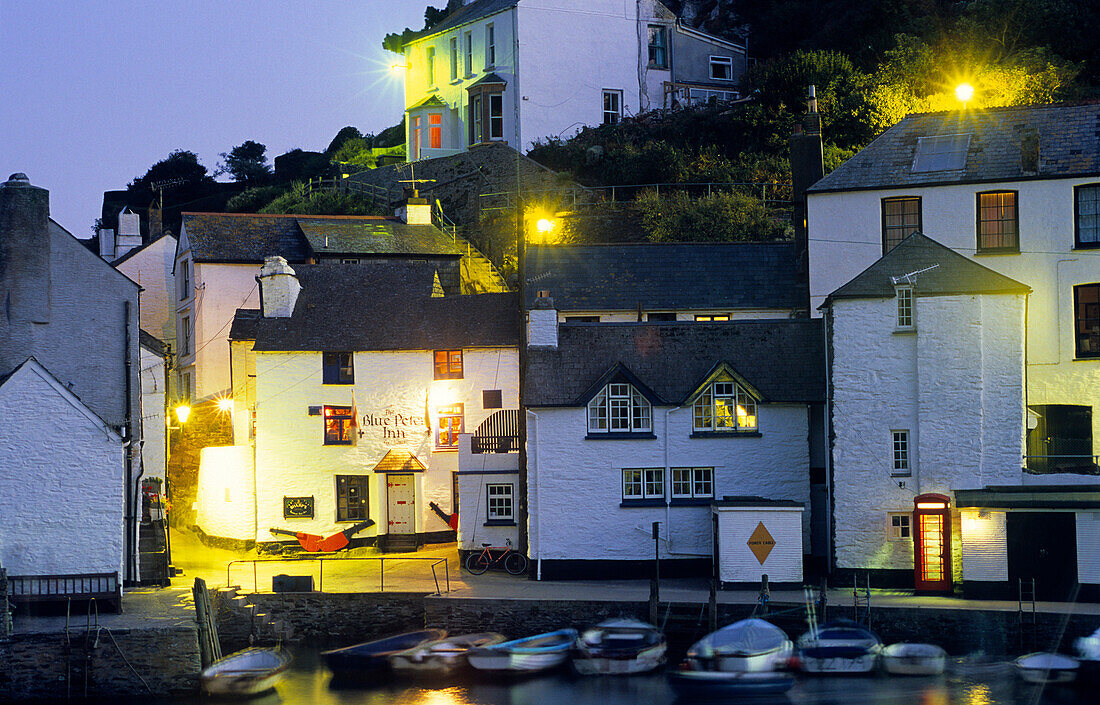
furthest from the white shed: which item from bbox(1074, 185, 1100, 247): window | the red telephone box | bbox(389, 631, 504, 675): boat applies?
bbox(1074, 185, 1100, 247): window

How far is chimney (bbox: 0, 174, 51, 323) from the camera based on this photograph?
2980 cm

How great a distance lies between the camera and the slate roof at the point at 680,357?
112 ft

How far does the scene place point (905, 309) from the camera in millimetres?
32000

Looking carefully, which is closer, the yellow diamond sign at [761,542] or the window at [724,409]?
the yellow diamond sign at [761,542]

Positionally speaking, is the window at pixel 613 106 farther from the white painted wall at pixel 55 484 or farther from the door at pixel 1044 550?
the white painted wall at pixel 55 484

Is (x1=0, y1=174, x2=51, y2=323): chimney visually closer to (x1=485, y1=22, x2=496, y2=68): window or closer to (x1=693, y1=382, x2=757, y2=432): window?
(x1=693, y1=382, x2=757, y2=432): window

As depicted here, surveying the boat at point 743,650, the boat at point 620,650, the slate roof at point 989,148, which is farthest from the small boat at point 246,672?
the slate roof at point 989,148

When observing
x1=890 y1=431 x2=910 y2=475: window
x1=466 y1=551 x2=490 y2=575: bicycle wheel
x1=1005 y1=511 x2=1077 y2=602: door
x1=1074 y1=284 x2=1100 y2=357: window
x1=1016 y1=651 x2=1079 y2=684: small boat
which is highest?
x1=1074 y1=284 x2=1100 y2=357: window

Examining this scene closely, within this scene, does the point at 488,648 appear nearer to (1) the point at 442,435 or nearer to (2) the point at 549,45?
(1) the point at 442,435

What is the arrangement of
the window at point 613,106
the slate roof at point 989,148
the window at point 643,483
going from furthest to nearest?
1. the window at point 613,106
2. the slate roof at point 989,148
3. the window at point 643,483

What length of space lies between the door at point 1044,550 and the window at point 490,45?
4008cm

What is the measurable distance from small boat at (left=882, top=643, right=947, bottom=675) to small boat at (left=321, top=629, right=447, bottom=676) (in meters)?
10.3

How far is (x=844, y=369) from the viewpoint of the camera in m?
32.3

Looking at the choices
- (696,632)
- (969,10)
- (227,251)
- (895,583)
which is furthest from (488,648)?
(969,10)
